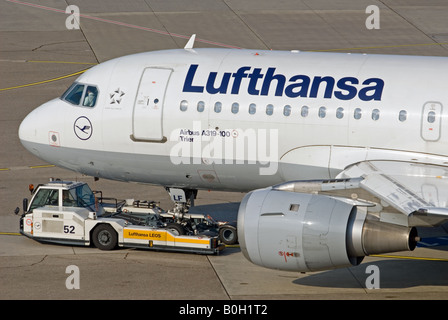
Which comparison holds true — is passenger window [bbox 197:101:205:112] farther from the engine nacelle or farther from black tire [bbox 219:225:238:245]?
the engine nacelle

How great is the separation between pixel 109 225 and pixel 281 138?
237 inches

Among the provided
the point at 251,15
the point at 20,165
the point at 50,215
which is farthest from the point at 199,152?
the point at 251,15

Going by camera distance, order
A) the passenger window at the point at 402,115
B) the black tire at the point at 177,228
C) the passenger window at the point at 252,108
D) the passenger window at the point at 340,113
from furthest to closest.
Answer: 1. the black tire at the point at 177,228
2. the passenger window at the point at 252,108
3. the passenger window at the point at 340,113
4. the passenger window at the point at 402,115

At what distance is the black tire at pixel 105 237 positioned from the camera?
1216 inches

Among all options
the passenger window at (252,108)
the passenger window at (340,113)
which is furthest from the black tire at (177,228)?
the passenger window at (340,113)

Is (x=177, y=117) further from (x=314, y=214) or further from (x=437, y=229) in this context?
(x=437, y=229)

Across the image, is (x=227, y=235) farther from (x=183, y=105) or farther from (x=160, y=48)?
(x=160, y=48)

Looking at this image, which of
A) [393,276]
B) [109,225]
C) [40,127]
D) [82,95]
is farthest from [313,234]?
[40,127]

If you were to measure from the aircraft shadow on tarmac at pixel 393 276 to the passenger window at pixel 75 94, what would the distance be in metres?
9.28

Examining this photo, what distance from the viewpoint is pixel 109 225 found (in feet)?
101

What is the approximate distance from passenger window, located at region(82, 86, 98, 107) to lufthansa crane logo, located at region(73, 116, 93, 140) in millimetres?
472

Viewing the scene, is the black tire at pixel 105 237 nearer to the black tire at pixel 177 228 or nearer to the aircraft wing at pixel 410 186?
the black tire at pixel 177 228

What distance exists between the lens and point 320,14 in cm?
6350
